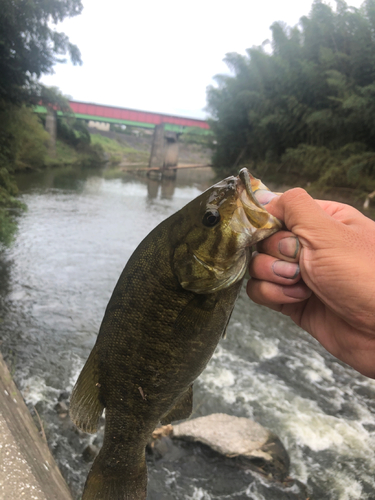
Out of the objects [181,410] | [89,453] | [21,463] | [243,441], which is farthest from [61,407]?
[181,410]

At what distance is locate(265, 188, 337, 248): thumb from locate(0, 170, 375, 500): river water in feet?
10.1

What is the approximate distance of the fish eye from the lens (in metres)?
1.55

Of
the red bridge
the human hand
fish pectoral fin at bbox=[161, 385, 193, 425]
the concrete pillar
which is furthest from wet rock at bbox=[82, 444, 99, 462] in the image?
the concrete pillar

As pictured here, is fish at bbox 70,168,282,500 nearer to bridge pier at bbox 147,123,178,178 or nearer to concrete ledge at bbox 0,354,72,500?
concrete ledge at bbox 0,354,72,500

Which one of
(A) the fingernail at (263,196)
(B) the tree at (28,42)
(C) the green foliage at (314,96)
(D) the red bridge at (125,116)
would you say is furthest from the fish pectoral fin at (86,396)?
(D) the red bridge at (125,116)

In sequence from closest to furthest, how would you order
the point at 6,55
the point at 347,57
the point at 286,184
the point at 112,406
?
the point at 112,406 < the point at 6,55 < the point at 347,57 < the point at 286,184

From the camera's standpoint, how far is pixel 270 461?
371 centimetres

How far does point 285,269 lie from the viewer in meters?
1.67

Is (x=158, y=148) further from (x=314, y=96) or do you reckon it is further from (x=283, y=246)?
(x=283, y=246)

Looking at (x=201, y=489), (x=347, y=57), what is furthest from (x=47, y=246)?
(x=347, y=57)

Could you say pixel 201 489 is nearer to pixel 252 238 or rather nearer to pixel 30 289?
pixel 252 238

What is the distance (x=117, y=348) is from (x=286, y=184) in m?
18.7

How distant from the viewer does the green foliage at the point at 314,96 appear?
14781 millimetres

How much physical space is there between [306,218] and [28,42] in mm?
9501
